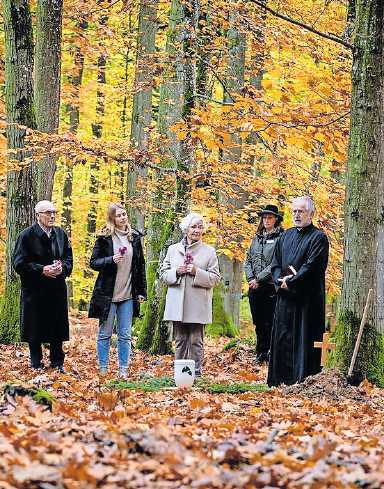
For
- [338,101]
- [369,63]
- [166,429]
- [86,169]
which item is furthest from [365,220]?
[86,169]

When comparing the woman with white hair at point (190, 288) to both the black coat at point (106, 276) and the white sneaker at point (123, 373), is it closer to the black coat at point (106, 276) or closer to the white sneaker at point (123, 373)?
the black coat at point (106, 276)

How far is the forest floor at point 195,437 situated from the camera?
13.5ft

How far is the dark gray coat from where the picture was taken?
11812 mm

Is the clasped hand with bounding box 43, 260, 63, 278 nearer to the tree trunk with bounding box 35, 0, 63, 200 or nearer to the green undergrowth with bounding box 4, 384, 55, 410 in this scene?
the green undergrowth with bounding box 4, 384, 55, 410

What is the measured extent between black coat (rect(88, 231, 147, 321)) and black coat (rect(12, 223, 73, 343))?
0.42 meters

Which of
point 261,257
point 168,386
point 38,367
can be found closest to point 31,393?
point 168,386

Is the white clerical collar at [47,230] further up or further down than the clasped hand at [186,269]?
further up

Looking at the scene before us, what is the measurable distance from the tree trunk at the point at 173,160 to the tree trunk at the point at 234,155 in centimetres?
142

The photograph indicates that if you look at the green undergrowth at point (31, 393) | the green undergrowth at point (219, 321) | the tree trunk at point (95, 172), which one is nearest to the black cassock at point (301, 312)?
the green undergrowth at point (31, 393)

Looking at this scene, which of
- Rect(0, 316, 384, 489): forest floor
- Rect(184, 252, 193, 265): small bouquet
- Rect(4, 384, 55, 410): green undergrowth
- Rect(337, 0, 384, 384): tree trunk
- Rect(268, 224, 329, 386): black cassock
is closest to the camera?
Rect(0, 316, 384, 489): forest floor

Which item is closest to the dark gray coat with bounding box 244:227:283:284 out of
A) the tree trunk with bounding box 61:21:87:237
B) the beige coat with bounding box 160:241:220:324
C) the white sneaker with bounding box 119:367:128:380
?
the beige coat with bounding box 160:241:220:324

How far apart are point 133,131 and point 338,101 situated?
916 cm

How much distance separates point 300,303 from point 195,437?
4.29m

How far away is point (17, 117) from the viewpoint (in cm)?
1336
